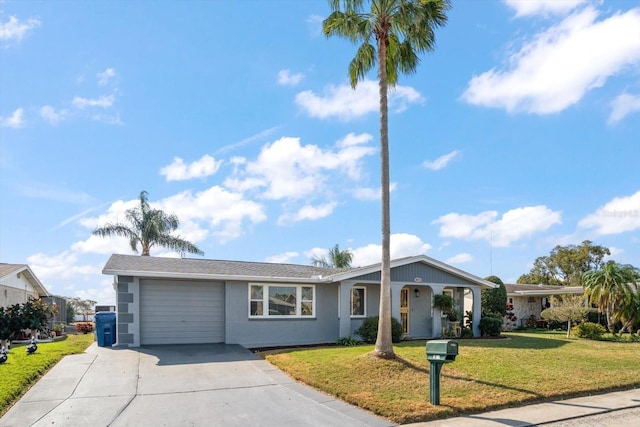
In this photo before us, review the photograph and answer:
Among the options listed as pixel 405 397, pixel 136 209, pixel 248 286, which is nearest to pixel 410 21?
pixel 405 397

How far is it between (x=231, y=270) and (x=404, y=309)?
24.8 ft

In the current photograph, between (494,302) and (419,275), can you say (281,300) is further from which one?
(494,302)

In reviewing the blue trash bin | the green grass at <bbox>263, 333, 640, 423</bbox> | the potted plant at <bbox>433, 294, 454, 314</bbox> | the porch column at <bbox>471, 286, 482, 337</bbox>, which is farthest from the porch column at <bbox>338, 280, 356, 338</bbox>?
the blue trash bin

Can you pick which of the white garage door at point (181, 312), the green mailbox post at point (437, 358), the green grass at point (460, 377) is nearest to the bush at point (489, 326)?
the green grass at point (460, 377)

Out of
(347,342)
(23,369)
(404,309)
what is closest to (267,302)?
→ (347,342)

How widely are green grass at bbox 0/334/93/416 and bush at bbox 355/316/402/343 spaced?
9.07 m

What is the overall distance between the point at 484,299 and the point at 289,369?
58.4 feet

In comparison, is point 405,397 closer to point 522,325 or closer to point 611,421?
point 611,421

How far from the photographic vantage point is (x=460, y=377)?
33.8 ft

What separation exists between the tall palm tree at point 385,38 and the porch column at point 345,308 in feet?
18.8

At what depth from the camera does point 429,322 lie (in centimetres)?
2039

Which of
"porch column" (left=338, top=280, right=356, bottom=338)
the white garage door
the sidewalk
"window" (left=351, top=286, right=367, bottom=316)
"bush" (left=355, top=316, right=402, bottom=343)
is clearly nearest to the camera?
the sidewalk

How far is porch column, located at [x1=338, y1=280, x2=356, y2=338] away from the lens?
17.7m

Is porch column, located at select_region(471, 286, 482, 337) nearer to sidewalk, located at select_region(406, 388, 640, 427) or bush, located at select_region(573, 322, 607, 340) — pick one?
bush, located at select_region(573, 322, 607, 340)
